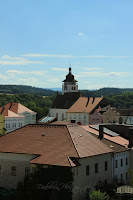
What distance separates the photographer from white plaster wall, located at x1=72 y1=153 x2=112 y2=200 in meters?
36.5

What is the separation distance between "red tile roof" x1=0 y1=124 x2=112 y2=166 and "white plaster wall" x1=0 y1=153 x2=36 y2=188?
1.81ft

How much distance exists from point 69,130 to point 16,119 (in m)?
57.5

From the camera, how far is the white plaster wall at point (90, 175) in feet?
120

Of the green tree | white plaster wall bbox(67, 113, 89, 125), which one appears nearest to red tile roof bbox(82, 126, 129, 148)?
the green tree

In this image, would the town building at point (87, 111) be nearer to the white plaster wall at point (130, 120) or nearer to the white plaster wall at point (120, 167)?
the white plaster wall at point (130, 120)

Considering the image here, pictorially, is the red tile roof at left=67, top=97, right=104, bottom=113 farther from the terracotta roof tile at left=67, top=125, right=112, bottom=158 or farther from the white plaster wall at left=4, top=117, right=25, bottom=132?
the terracotta roof tile at left=67, top=125, right=112, bottom=158

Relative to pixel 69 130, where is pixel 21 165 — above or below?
below

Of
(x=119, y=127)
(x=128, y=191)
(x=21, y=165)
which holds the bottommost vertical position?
(x=128, y=191)

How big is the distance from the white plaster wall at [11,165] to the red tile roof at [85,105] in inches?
2578

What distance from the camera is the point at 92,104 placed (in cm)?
10775

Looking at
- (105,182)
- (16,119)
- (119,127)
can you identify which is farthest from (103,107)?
(105,182)

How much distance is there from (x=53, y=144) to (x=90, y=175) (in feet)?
16.9

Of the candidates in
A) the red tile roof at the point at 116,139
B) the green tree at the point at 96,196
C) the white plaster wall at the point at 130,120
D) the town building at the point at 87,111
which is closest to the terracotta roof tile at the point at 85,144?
the green tree at the point at 96,196

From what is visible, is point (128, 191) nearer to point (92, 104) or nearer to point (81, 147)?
point (81, 147)
